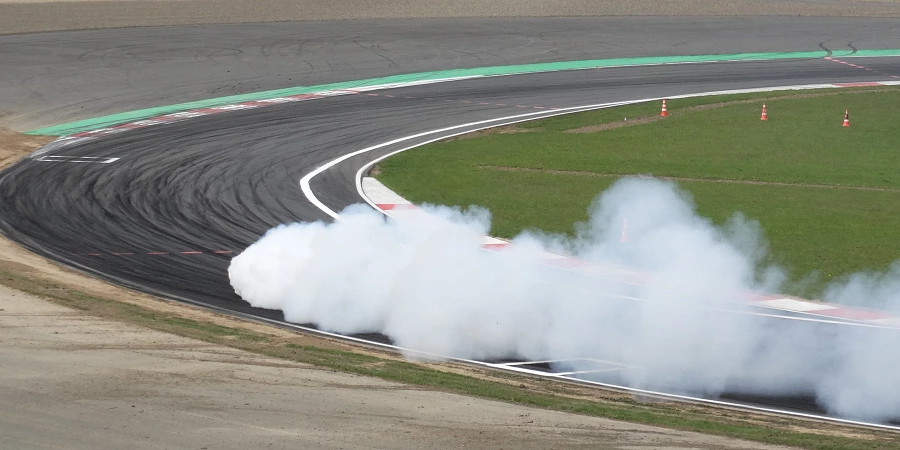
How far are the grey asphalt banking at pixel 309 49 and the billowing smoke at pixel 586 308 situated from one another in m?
16.2

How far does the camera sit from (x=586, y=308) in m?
13.5

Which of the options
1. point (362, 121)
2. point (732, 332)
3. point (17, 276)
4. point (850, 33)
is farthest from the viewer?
point (850, 33)

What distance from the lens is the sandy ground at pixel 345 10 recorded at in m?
40.8

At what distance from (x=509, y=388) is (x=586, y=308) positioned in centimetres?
246

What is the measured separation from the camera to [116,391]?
34.2 ft

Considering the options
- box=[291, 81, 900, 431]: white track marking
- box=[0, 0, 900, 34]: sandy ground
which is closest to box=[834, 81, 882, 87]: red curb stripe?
box=[291, 81, 900, 431]: white track marking

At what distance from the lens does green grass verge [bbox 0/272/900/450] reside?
10.1 meters

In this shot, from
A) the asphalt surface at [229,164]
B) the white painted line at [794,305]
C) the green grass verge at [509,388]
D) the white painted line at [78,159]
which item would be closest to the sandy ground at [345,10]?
the asphalt surface at [229,164]

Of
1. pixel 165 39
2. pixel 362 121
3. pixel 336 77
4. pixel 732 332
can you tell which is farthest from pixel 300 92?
pixel 732 332

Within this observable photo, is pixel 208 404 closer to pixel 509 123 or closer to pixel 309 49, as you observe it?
pixel 509 123

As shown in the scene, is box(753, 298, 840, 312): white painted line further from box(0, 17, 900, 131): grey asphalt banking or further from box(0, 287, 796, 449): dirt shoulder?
box(0, 17, 900, 131): grey asphalt banking

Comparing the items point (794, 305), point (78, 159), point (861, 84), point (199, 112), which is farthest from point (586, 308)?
point (861, 84)

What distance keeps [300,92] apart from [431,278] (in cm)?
1979

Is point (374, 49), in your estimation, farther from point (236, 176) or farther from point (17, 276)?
point (17, 276)
